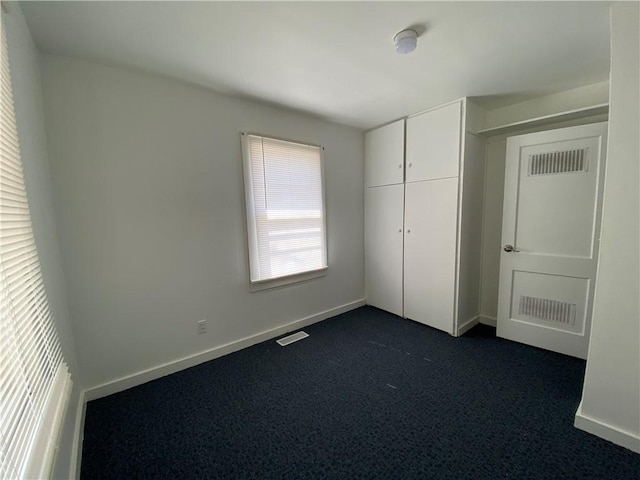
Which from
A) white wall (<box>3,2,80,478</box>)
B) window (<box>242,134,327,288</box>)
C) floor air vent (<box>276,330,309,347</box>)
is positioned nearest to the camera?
white wall (<box>3,2,80,478</box>)

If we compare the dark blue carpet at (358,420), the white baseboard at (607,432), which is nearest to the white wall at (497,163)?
the dark blue carpet at (358,420)

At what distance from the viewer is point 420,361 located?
230 cm

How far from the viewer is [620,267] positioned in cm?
138

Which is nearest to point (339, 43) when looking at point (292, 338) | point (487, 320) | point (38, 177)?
point (38, 177)

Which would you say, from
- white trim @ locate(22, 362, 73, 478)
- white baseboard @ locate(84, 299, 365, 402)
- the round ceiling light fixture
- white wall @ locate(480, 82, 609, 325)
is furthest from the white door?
white trim @ locate(22, 362, 73, 478)

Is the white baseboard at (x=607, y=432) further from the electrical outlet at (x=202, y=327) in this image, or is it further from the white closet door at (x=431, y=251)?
the electrical outlet at (x=202, y=327)

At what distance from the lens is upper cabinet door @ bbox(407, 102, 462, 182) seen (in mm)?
2531

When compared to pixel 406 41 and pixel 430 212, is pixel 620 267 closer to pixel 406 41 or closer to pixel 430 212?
pixel 430 212

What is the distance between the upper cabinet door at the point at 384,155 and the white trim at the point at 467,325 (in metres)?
1.71

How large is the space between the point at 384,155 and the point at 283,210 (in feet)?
4.71

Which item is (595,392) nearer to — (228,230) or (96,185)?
(228,230)

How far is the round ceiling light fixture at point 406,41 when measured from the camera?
1.53m

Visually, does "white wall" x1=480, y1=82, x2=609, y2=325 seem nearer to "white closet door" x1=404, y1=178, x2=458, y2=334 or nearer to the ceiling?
the ceiling

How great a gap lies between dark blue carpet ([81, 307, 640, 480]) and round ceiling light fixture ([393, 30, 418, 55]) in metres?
2.32
